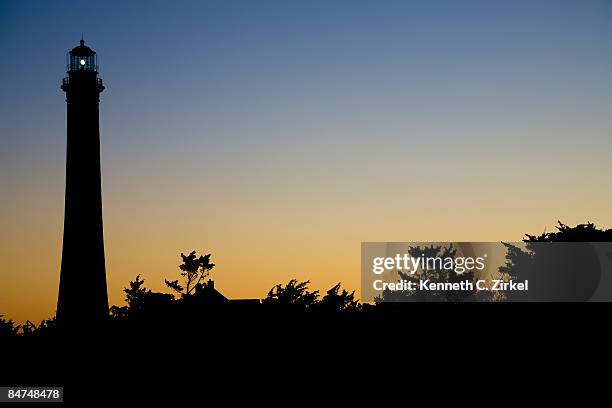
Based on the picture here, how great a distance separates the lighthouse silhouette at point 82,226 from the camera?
67062 mm

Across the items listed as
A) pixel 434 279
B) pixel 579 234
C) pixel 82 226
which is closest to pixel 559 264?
pixel 579 234

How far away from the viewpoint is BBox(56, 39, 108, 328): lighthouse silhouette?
67.1m

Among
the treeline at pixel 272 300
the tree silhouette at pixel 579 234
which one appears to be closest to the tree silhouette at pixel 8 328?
the treeline at pixel 272 300

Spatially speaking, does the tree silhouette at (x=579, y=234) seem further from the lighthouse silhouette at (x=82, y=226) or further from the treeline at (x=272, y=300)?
the lighthouse silhouette at (x=82, y=226)

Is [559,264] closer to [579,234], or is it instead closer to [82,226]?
[579,234]

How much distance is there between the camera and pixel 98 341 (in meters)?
56.5

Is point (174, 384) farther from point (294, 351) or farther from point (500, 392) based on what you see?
point (500, 392)

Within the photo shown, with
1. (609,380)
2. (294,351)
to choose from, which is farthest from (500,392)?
(294,351)

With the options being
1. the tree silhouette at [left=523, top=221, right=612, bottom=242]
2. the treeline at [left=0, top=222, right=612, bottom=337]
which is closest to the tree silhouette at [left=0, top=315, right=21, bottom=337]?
the treeline at [left=0, top=222, right=612, bottom=337]

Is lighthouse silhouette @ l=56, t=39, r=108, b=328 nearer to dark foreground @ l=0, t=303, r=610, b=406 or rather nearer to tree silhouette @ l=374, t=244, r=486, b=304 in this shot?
dark foreground @ l=0, t=303, r=610, b=406

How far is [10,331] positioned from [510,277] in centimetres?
4052

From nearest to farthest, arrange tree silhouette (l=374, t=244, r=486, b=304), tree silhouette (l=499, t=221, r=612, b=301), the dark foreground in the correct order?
the dark foreground < tree silhouette (l=499, t=221, r=612, b=301) < tree silhouette (l=374, t=244, r=486, b=304)

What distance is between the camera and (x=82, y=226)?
6731 centimetres

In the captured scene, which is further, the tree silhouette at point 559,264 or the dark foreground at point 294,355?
the tree silhouette at point 559,264
